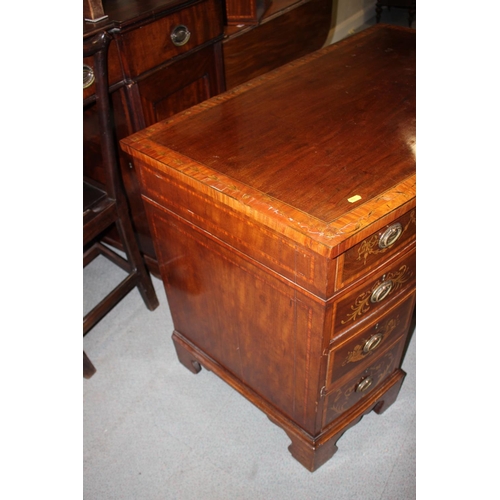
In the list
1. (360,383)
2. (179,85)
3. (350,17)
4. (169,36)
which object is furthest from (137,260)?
(350,17)

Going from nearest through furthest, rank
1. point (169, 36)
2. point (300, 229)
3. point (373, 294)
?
point (300, 229), point (373, 294), point (169, 36)

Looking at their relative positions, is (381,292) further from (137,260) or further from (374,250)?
(137,260)

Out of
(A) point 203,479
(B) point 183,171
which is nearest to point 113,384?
(A) point 203,479

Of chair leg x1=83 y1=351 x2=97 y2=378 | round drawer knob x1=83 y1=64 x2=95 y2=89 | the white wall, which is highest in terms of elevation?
round drawer knob x1=83 y1=64 x2=95 y2=89

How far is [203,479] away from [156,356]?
18.7 inches

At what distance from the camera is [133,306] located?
1.92 metres

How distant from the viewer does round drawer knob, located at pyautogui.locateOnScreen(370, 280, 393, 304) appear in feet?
3.50

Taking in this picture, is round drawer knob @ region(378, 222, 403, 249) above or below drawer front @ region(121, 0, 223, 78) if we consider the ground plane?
below

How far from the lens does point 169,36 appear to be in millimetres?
1472

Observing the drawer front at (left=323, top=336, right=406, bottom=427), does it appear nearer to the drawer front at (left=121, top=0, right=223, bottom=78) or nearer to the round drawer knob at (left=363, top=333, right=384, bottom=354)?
the round drawer knob at (left=363, top=333, right=384, bottom=354)

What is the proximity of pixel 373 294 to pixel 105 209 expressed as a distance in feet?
2.86

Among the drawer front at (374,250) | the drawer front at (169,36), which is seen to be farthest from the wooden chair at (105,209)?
the drawer front at (374,250)

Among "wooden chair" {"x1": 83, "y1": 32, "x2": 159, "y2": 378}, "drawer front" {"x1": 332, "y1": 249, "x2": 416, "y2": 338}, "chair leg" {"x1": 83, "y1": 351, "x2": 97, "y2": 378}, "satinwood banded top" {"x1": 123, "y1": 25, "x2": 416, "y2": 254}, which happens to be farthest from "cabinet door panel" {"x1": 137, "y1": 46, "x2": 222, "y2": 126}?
"drawer front" {"x1": 332, "y1": 249, "x2": 416, "y2": 338}

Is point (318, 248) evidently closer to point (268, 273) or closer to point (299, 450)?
point (268, 273)
